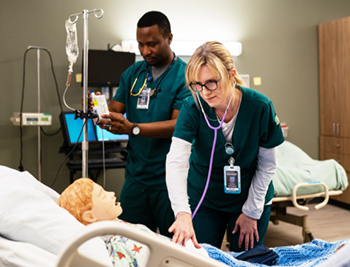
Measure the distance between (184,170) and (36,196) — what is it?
1.99ft

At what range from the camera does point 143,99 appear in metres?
2.08

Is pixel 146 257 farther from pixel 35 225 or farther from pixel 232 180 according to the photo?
pixel 232 180

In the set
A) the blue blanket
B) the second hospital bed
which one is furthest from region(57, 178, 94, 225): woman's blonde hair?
the blue blanket

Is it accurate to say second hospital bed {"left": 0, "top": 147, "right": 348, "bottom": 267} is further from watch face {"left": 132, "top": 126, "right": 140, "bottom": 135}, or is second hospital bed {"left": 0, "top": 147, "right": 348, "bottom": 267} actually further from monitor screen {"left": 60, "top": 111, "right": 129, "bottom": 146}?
monitor screen {"left": 60, "top": 111, "right": 129, "bottom": 146}

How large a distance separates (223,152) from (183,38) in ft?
9.41

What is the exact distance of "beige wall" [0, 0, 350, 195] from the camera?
3.67 m

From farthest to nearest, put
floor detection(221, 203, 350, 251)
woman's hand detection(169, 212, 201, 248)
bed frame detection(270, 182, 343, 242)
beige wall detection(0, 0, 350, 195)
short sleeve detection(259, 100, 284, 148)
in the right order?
beige wall detection(0, 0, 350, 195), floor detection(221, 203, 350, 251), bed frame detection(270, 182, 343, 242), short sleeve detection(259, 100, 284, 148), woman's hand detection(169, 212, 201, 248)

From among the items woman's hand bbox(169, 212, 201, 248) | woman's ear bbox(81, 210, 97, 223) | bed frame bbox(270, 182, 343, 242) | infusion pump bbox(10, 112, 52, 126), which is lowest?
bed frame bbox(270, 182, 343, 242)

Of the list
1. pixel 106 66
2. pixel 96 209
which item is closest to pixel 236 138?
pixel 96 209

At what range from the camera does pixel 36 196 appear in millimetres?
1115

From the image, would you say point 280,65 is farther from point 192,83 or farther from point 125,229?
point 125,229

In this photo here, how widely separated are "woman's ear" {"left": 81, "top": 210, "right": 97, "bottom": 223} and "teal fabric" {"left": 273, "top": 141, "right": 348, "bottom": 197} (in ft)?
6.26

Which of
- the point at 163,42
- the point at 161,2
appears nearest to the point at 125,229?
the point at 163,42

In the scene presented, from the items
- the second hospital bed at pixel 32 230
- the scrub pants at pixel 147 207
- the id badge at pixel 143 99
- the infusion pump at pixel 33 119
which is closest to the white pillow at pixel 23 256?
the second hospital bed at pixel 32 230
